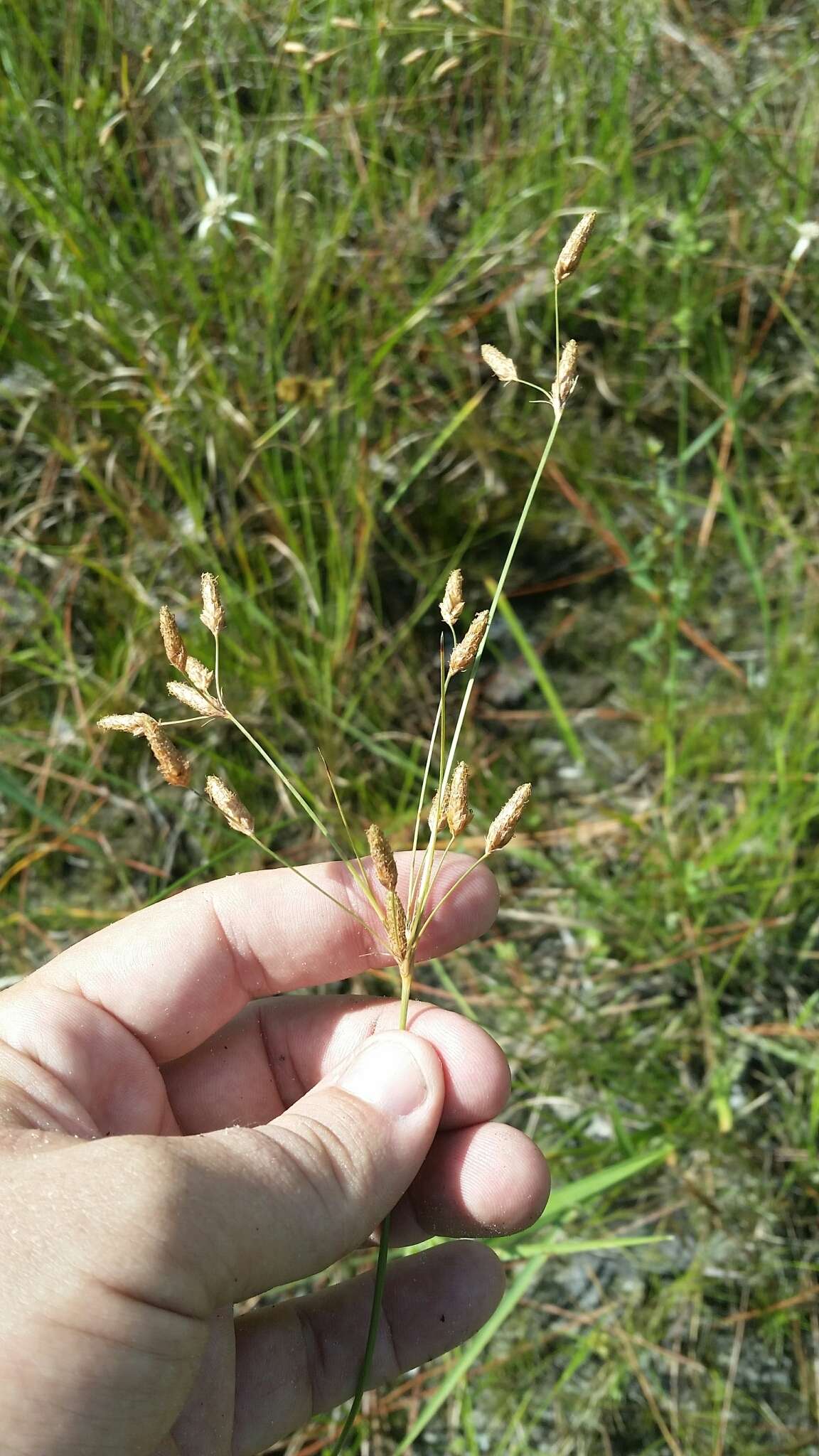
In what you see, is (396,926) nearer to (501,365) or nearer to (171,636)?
(171,636)

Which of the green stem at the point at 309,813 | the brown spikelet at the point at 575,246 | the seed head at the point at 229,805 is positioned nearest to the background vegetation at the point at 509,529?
the green stem at the point at 309,813

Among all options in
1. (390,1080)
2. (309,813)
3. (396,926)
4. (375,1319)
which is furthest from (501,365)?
(375,1319)

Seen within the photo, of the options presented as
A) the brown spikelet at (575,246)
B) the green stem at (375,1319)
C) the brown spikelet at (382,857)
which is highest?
the brown spikelet at (575,246)

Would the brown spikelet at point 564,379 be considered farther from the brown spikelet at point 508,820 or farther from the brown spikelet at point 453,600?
the brown spikelet at point 508,820

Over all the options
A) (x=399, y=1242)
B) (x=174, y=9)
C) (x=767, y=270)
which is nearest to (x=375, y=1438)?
(x=399, y=1242)

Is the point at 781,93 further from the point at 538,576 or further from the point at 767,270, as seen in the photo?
the point at 538,576

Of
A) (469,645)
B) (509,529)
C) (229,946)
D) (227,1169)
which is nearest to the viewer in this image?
(227,1169)

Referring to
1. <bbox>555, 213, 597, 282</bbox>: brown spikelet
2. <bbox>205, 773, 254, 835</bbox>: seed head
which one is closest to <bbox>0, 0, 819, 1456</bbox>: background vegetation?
<bbox>205, 773, 254, 835</bbox>: seed head
